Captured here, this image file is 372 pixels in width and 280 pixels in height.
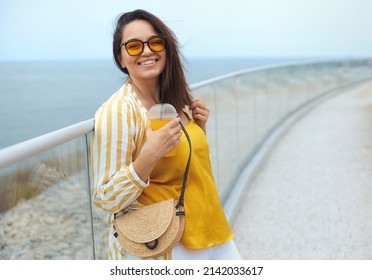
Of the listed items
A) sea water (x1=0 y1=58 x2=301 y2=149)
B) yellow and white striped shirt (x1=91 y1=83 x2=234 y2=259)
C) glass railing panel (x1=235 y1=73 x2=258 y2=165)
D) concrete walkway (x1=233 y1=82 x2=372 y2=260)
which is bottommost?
sea water (x1=0 y1=58 x2=301 y2=149)

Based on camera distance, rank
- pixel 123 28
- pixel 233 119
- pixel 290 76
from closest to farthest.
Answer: pixel 123 28 → pixel 233 119 → pixel 290 76

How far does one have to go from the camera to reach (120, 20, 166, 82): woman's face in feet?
6.23

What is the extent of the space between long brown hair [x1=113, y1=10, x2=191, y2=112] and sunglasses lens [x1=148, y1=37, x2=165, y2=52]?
18 millimetres

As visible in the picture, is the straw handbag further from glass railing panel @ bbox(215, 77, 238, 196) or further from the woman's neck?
glass railing panel @ bbox(215, 77, 238, 196)

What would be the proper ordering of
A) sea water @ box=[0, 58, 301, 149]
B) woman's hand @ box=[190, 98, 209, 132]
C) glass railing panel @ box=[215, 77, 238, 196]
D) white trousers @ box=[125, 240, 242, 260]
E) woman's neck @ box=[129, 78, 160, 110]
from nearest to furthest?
1. white trousers @ box=[125, 240, 242, 260]
2. woman's neck @ box=[129, 78, 160, 110]
3. woman's hand @ box=[190, 98, 209, 132]
4. glass railing panel @ box=[215, 77, 238, 196]
5. sea water @ box=[0, 58, 301, 149]

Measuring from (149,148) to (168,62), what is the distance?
1.28ft

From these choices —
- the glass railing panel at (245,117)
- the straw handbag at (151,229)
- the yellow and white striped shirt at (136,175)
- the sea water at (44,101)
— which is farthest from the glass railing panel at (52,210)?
the sea water at (44,101)

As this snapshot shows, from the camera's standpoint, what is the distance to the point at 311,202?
511cm

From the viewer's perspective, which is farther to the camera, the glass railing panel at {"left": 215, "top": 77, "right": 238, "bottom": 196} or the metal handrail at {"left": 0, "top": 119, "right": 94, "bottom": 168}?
the glass railing panel at {"left": 215, "top": 77, "right": 238, "bottom": 196}

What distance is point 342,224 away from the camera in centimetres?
448

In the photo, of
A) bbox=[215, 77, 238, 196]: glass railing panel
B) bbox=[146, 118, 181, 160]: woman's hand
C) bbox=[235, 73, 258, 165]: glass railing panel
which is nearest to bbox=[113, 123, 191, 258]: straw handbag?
bbox=[146, 118, 181, 160]: woman's hand
